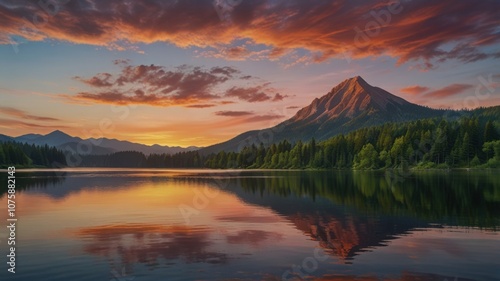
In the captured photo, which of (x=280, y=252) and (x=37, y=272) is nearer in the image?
(x=37, y=272)

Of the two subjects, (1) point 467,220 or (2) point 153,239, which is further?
(1) point 467,220

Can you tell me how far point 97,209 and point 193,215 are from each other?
47.5ft

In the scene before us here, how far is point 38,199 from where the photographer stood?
6481cm

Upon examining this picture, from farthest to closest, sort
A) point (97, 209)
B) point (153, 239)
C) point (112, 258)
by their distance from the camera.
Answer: point (97, 209) < point (153, 239) < point (112, 258)

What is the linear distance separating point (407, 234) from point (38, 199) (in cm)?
5701

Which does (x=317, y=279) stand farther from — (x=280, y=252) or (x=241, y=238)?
(x=241, y=238)

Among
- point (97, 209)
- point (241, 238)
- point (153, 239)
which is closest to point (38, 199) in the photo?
point (97, 209)

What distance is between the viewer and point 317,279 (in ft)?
68.5

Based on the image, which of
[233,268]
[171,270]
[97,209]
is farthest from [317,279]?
[97,209]

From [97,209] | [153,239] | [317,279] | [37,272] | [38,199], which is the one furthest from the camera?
[38,199]

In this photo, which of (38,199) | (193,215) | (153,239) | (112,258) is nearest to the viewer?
(112,258)

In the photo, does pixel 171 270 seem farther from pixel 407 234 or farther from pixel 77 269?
pixel 407 234

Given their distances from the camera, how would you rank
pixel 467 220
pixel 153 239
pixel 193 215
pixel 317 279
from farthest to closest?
pixel 193 215, pixel 467 220, pixel 153 239, pixel 317 279

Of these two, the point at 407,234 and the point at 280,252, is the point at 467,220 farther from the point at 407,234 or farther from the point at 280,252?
the point at 280,252
